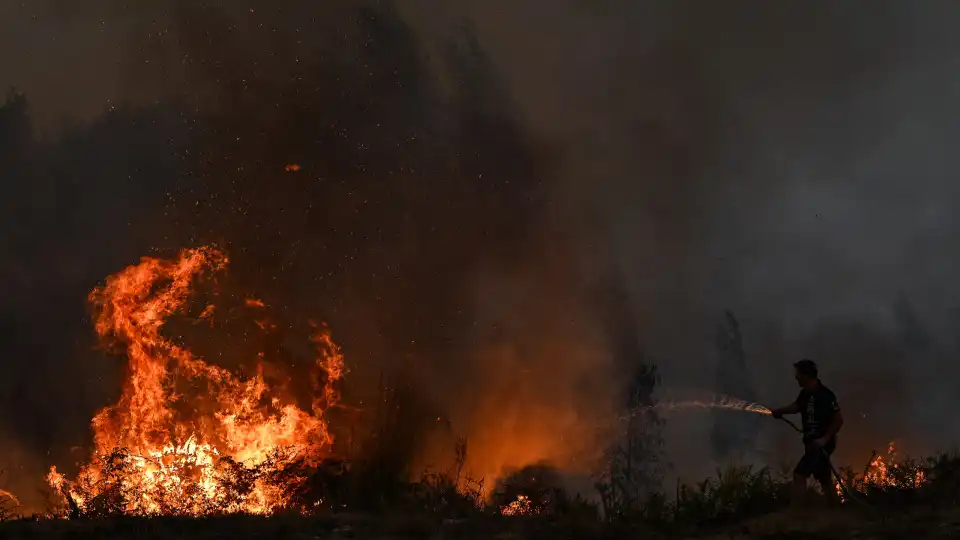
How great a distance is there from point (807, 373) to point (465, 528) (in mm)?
5118

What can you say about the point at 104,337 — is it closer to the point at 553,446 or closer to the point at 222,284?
the point at 222,284

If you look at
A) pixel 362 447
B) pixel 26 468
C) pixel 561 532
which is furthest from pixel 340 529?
pixel 26 468

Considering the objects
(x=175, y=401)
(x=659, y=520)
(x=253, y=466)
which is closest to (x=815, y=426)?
(x=659, y=520)

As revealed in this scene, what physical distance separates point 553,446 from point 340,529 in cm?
5139

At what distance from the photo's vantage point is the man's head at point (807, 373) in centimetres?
1026

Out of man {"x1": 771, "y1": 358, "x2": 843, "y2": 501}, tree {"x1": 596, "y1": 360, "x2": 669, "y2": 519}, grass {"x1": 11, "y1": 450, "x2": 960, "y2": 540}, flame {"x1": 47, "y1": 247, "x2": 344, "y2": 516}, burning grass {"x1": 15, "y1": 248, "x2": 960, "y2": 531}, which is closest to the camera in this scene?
grass {"x1": 11, "y1": 450, "x2": 960, "y2": 540}

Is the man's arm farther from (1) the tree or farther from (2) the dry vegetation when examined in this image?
(1) the tree

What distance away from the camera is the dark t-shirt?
33.1 feet

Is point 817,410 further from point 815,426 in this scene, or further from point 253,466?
point 253,466

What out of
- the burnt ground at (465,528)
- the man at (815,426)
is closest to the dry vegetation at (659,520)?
the burnt ground at (465,528)

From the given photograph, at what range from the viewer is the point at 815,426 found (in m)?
10.1

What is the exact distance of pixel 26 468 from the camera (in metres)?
55.9

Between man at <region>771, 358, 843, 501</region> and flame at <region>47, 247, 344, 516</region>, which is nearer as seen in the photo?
man at <region>771, 358, 843, 501</region>

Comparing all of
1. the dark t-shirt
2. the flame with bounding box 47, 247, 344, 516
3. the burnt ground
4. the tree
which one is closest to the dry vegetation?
the burnt ground
